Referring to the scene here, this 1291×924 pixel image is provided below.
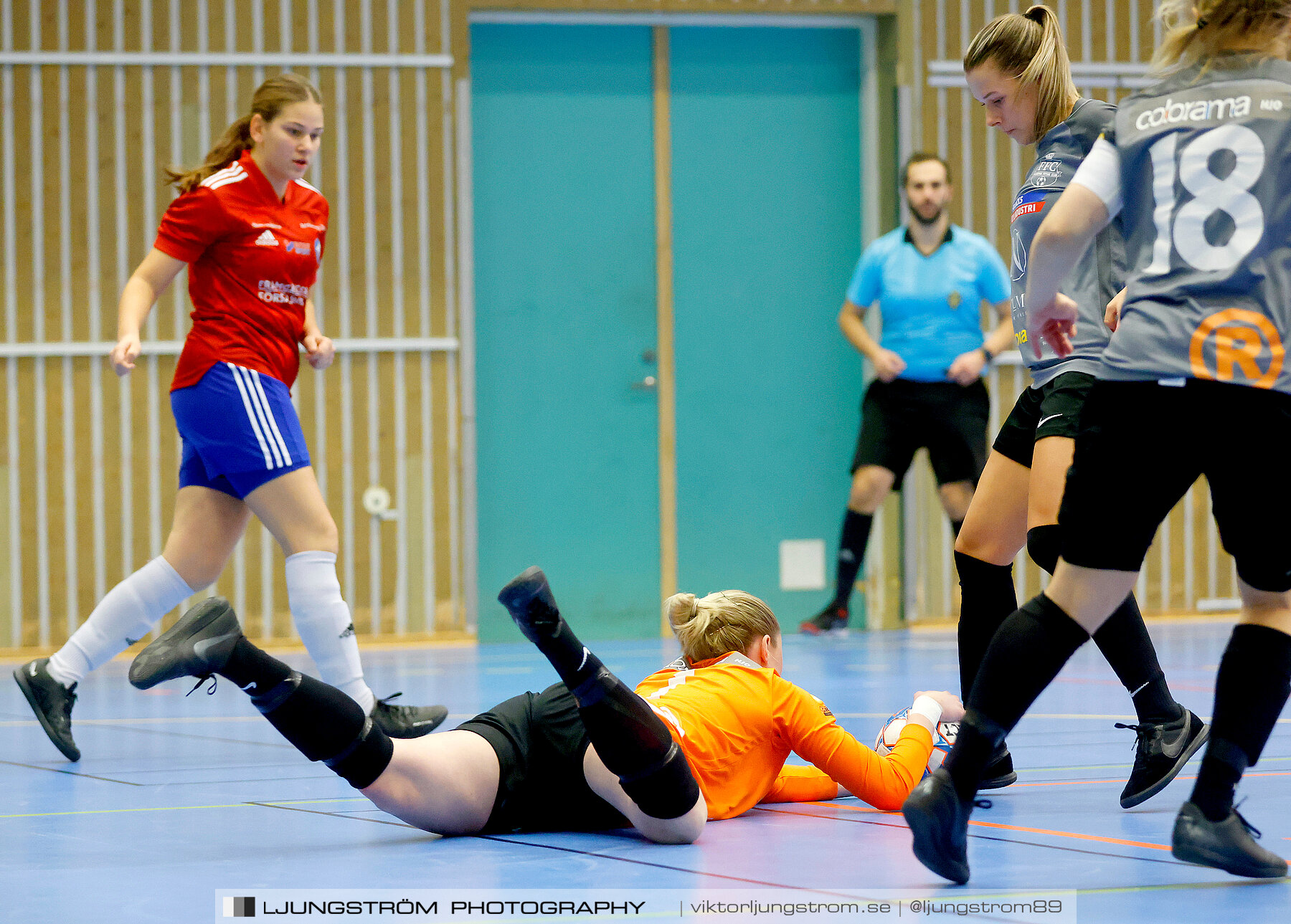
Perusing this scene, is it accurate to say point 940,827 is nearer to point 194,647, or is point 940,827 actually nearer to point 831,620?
point 194,647

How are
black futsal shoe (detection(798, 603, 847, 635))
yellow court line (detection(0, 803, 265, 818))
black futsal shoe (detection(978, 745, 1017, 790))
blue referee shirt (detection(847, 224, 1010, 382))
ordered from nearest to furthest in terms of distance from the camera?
yellow court line (detection(0, 803, 265, 818)) → black futsal shoe (detection(978, 745, 1017, 790)) → blue referee shirt (detection(847, 224, 1010, 382)) → black futsal shoe (detection(798, 603, 847, 635))

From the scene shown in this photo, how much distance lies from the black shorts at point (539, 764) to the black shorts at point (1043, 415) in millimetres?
1036

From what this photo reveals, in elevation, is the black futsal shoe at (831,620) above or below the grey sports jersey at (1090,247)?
below

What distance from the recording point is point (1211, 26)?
225 cm

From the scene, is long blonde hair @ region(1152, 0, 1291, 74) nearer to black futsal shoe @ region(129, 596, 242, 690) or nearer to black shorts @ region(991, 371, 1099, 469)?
black shorts @ region(991, 371, 1099, 469)

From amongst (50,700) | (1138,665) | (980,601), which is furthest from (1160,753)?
(50,700)

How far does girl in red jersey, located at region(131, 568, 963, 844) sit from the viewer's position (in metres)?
2.37

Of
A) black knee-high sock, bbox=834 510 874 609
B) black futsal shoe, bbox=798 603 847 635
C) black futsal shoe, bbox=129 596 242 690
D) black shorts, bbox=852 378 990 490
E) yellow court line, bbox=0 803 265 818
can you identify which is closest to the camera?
black futsal shoe, bbox=129 596 242 690

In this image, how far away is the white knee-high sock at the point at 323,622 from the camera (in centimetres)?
382

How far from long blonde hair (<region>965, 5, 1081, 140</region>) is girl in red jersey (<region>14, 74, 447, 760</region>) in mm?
1795

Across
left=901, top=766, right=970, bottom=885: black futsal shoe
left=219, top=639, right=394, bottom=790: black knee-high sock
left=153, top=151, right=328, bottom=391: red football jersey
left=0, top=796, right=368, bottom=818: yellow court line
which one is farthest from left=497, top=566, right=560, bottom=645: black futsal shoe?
left=153, top=151, right=328, bottom=391: red football jersey

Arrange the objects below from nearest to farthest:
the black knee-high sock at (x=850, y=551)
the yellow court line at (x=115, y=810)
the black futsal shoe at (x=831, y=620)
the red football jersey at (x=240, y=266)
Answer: the yellow court line at (x=115, y=810) → the red football jersey at (x=240, y=266) → the black knee-high sock at (x=850, y=551) → the black futsal shoe at (x=831, y=620)

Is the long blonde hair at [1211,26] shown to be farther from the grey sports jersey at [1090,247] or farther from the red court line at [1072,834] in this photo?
the red court line at [1072,834]

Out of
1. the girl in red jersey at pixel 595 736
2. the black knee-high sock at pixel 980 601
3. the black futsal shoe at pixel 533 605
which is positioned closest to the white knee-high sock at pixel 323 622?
the girl in red jersey at pixel 595 736
